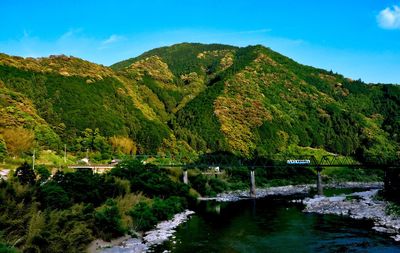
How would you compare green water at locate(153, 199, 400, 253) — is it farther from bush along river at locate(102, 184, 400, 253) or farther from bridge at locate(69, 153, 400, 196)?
bridge at locate(69, 153, 400, 196)

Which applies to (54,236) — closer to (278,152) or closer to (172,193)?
(172,193)

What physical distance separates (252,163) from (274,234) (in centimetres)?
11010

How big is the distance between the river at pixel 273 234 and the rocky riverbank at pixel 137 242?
0.93 m

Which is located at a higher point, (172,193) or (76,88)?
(76,88)

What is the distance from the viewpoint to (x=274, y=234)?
133 feet

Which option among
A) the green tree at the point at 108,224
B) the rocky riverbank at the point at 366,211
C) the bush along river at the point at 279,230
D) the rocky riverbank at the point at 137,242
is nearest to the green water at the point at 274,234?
the bush along river at the point at 279,230

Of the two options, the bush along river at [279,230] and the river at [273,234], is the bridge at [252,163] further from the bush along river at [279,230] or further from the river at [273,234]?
the river at [273,234]

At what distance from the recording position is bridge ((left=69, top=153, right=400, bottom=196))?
271 ft

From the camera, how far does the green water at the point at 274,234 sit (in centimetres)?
3406

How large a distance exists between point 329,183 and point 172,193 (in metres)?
68.2

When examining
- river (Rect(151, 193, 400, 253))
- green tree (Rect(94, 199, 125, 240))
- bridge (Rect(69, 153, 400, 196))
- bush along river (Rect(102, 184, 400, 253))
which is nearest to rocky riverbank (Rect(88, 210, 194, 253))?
bush along river (Rect(102, 184, 400, 253))

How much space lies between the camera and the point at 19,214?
1059 inches

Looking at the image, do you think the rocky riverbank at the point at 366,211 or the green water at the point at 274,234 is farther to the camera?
the rocky riverbank at the point at 366,211

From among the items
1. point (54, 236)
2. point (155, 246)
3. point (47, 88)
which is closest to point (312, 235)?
point (155, 246)
